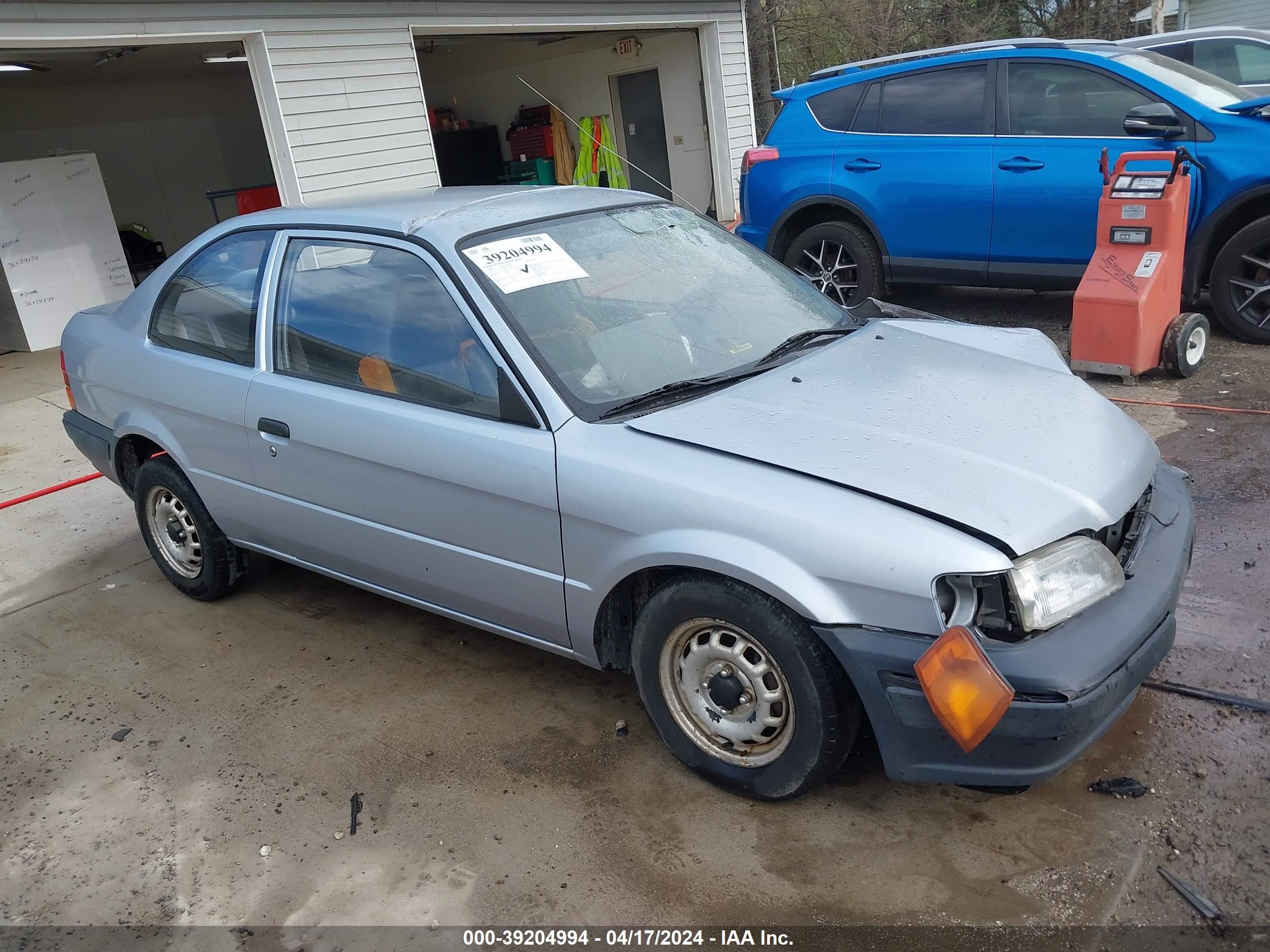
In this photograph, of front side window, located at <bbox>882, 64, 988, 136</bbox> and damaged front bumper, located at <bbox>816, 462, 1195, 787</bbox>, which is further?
front side window, located at <bbox>882, 64, 988, 136</bbox>

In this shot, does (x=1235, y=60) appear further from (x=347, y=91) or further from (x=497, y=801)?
(x=497, y=801)

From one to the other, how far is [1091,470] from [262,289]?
2956 millimetres

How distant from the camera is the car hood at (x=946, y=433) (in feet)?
8.25

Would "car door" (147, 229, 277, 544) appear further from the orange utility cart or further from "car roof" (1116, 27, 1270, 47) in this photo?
"car roof" (1116, 27, 1270, 47)

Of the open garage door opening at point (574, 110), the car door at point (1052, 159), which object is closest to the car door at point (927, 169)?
the car door at point (1052, 159)

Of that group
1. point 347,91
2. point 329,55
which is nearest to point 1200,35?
point 347,91

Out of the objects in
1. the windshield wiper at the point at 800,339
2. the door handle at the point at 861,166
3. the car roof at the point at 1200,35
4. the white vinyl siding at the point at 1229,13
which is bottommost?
the windshield wiper at the point at 800,339

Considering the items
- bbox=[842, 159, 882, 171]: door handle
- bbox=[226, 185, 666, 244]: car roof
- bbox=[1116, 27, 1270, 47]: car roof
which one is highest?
bbox=[1116, 27, 1270, 47]: car roof

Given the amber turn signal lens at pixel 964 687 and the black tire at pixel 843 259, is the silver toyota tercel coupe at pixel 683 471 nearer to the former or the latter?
the amber turn signal lens at pixel 964 687

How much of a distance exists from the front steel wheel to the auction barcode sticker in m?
1.24

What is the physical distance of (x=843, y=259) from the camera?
25.5ft

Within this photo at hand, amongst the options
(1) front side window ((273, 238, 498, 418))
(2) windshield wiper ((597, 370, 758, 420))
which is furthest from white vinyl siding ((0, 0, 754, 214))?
(2) windshield wiper ((597, 370, 758, 420))

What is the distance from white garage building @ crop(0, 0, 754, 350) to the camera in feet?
29.0

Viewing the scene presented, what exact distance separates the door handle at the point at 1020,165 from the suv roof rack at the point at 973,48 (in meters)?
0.78
